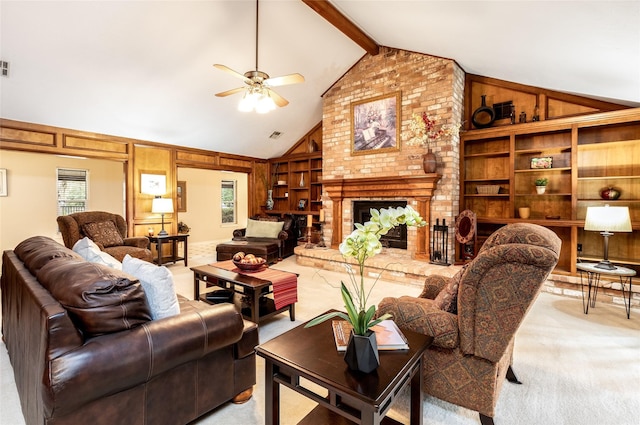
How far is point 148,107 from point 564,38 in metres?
5.48

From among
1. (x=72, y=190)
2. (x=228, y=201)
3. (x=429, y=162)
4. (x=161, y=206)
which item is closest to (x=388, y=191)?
(x=429, y=162)

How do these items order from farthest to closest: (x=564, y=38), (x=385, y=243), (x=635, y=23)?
1. (x=385, y=243)
2. (x=564, y=38)
3. (x=635, y=23)

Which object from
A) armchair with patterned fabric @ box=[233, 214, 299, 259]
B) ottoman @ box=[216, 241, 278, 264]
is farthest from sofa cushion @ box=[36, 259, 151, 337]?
armchair with patterned fabric @ box=[233, 214, 299, 259]

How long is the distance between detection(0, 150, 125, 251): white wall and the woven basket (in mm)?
6422

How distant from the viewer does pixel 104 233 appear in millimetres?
4617

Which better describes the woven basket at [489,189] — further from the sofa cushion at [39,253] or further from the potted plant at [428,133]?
the sofa cushion at [39,253]

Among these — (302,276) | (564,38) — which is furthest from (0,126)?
(564,38)

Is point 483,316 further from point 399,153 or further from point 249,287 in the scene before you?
point 399,153

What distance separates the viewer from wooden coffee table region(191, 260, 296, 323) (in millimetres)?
2727

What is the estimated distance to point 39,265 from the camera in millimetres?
1758

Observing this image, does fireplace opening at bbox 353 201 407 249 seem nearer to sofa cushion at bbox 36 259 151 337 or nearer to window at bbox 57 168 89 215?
sofa cushion at bbox 36 259 151 337

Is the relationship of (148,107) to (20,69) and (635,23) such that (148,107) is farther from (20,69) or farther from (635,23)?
(635,23)

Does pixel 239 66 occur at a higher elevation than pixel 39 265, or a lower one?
higher

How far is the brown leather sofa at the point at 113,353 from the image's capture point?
1155 mm
